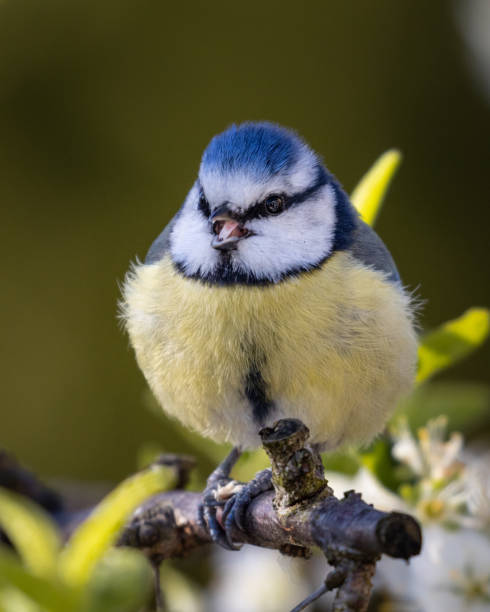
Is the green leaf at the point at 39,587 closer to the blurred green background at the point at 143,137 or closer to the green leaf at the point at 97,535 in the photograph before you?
the green leaf at the point at 97,535

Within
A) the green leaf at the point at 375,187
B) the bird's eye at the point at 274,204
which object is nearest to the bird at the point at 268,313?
the bird's eye at the point at 274,204

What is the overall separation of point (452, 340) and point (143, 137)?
3.95ft

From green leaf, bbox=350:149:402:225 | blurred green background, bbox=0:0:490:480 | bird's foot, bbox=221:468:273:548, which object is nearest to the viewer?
bird's foot, bbox=221:468:273:548

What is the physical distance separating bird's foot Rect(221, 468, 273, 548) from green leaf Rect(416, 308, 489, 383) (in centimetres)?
31

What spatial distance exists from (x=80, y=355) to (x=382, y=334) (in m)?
1.32

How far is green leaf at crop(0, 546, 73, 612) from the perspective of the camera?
16.9 inches

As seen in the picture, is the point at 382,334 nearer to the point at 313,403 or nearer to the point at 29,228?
the point at 313,403

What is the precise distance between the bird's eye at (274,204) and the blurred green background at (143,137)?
1.10m

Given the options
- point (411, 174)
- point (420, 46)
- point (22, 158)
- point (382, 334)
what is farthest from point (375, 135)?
point (382, 334)

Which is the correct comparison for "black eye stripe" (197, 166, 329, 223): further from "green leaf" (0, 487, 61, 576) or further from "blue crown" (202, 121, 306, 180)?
"green leaf" (0, 487, 61, 576)

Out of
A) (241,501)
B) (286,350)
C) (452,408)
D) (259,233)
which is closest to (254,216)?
(259,233)

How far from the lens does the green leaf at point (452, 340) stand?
0.96 meters

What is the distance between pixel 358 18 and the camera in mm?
2029

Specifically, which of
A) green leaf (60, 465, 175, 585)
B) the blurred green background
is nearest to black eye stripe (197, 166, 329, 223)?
green leaf (60, 465, 175, 585)
